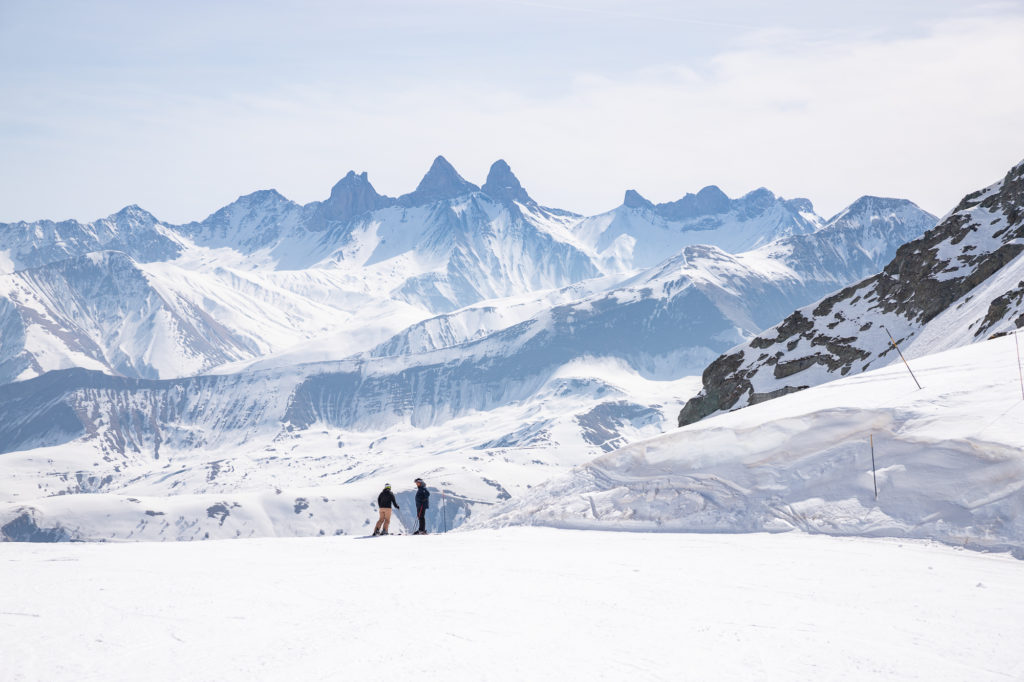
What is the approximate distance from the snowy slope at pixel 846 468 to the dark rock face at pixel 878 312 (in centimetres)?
4119

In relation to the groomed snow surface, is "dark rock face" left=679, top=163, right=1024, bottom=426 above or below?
above

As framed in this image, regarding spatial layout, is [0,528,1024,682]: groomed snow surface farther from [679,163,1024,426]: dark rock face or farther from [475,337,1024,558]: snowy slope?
[679,163,1024,426]: dark rock face

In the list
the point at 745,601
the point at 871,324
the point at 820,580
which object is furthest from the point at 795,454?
the point at 871,324

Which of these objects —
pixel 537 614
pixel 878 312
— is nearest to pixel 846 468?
pixel 537 614

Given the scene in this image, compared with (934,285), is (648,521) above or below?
below

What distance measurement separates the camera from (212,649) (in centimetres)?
1512

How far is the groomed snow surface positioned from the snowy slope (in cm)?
120

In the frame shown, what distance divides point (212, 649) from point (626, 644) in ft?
22.3

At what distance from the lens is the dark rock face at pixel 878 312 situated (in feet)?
241

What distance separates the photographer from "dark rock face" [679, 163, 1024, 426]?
73438mm

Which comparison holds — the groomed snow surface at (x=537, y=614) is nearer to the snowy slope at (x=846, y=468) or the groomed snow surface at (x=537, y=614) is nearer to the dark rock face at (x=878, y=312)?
the snowy slope at (x=846, y=468)

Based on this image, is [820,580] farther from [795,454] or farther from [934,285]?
[934,285]

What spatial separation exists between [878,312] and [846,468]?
6173 centimetres

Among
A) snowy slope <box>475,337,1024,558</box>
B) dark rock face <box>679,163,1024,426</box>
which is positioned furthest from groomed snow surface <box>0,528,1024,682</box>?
dark rock face <box>679,163,1024,426</box>
